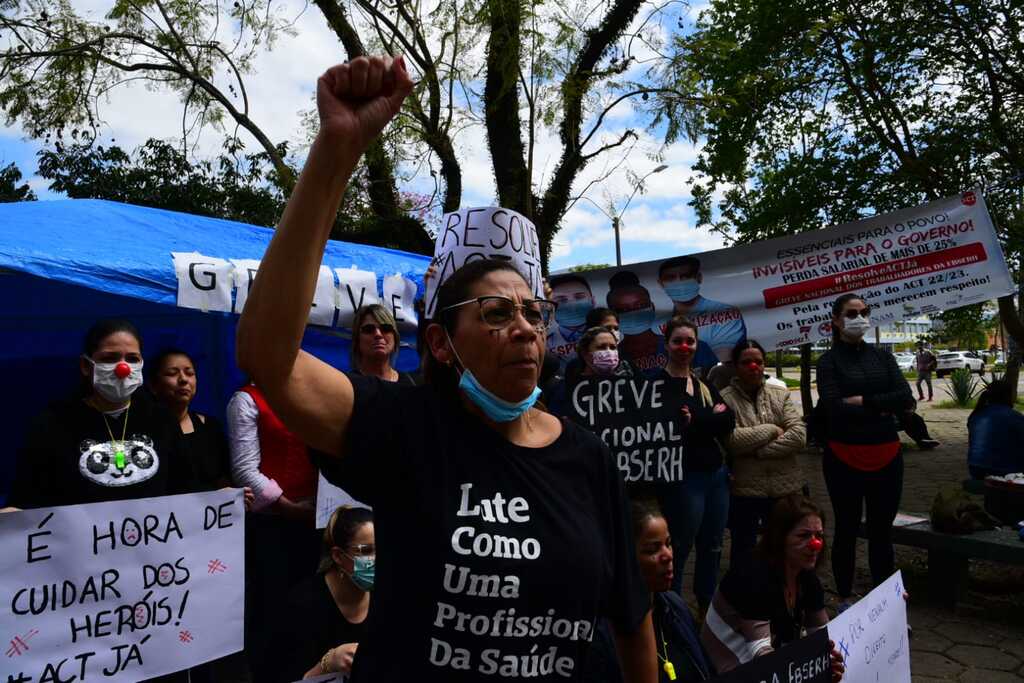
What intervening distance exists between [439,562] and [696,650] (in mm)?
1711

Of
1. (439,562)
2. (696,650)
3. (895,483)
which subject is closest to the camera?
(439,562)

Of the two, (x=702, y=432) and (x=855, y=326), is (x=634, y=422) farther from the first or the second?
(x=855, y=326)

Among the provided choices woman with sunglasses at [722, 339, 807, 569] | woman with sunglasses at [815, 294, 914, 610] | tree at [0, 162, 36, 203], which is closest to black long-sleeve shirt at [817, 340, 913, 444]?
woman with sunglasses at [815, 294, 914, 610]

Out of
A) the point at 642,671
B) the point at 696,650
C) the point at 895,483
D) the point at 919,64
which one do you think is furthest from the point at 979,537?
the point at 919,64

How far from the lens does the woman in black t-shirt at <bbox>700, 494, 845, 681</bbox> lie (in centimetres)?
296

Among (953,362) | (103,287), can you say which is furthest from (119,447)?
(953,362)

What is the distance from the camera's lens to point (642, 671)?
159cm

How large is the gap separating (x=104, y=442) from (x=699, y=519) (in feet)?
9.80

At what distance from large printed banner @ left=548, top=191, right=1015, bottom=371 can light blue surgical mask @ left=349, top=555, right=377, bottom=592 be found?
14.9ft

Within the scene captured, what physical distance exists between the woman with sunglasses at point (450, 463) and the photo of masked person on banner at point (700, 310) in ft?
20.1

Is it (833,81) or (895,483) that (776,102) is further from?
(895,483)

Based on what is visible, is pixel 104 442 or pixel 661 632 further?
pixel 104 442

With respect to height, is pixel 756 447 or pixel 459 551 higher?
pixel 459 551

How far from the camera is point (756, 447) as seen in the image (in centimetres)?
480
